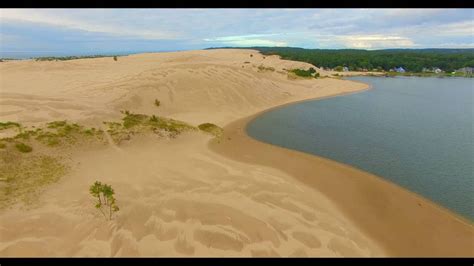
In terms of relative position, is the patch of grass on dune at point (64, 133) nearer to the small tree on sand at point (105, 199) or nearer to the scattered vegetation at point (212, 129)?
the small tree on sand at point (105, 199)

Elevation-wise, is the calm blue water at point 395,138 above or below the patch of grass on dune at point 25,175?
below

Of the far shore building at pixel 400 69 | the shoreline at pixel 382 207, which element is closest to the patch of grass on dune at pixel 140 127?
the shoreline at pixel 382 207

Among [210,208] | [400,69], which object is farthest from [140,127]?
[400,69]

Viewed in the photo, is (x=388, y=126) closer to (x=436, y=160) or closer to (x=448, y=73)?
(x=436, y=160)

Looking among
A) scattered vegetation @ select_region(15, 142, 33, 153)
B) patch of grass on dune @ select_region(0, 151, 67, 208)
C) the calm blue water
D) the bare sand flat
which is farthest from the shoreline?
scattered vegetation @ select_region(15, 142, 33, 153)

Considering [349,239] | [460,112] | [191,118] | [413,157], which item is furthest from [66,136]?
[460,112]

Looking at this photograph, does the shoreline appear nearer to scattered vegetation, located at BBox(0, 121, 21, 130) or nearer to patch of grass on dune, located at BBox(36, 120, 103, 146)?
patch of grass on dune, located at BBox(36, 120, 103, 146)

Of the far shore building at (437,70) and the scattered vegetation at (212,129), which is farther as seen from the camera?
the far shore building at (437,70)
